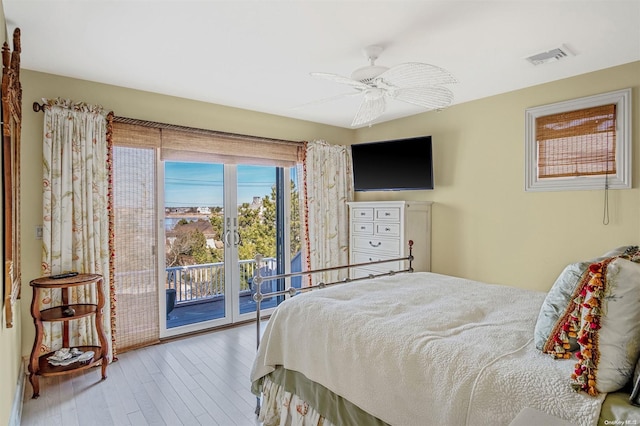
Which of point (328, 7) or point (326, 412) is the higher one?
point (328, 7)

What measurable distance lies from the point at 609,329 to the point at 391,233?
10.1ft

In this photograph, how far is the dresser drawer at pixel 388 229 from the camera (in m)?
4.22

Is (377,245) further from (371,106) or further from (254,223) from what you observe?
(371,106)

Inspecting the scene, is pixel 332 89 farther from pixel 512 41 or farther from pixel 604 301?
pixel 604 301

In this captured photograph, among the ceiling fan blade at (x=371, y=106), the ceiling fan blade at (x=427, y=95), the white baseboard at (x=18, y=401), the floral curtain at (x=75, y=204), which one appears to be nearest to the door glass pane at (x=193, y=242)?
the floral curtain at (x=75, y=204)

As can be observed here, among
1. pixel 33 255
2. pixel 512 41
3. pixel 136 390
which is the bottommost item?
pixel 136 390

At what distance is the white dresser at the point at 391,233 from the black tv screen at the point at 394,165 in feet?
0.89

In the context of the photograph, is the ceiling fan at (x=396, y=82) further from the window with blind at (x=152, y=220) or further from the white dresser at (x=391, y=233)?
the window with blind at (x=152, y=220)

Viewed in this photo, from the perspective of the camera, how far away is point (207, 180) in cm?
419

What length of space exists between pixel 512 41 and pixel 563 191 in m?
1.53

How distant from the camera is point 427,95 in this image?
2.59 meters

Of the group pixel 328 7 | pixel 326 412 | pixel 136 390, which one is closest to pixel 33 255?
pixel 136 390

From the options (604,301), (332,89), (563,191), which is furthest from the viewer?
(332,89)

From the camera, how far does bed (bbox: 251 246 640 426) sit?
122 centimetres
